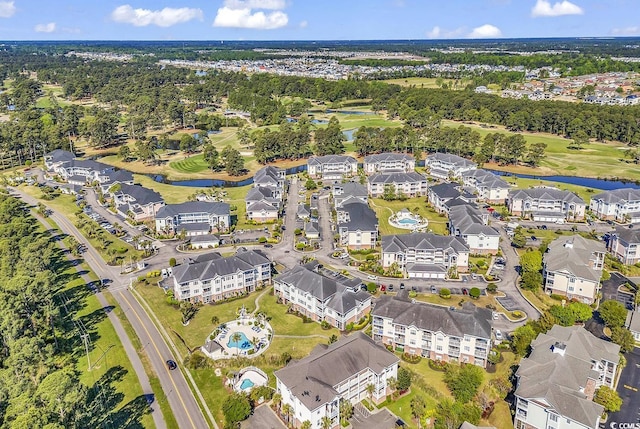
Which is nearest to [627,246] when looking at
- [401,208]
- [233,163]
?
[401,208]

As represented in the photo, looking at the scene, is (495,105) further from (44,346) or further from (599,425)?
(44,346)

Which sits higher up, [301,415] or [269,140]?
[269,140]

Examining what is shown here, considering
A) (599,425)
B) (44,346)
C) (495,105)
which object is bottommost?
(599,425)

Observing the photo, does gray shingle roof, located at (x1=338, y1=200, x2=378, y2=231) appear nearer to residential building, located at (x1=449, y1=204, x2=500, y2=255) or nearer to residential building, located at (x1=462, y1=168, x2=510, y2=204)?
residential building, located at (x1=449, y1=204, x2=500, y2=255)

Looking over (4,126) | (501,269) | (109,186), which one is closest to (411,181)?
(501,269)

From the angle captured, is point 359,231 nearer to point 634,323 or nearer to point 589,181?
point 634,323

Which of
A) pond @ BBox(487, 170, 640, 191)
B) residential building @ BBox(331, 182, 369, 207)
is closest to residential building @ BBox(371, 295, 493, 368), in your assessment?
residential building @ BBox(331, 182, 369, 207)
